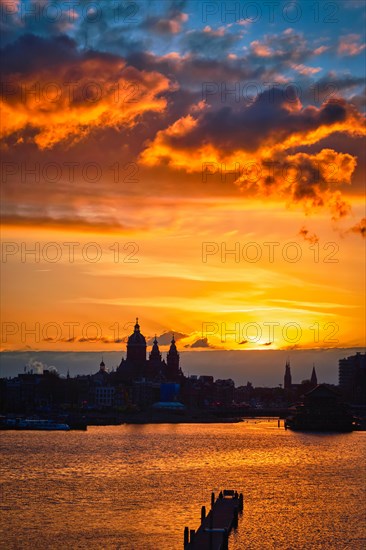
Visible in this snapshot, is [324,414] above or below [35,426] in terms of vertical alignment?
above

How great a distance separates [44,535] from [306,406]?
14699 centimetres

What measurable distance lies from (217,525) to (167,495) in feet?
52.2

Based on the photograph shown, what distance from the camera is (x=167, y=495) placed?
230ft

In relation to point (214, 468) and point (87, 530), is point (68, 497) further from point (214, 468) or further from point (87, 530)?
point (214, 468)

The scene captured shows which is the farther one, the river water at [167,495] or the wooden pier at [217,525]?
the river water at [167,495]

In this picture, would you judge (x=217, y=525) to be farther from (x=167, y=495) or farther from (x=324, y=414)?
(x=324, y=414)

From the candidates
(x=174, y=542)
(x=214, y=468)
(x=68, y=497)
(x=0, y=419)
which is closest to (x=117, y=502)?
(x=68, y=497)

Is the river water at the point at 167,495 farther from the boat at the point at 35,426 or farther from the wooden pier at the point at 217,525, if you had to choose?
the boat at the point at 35,426

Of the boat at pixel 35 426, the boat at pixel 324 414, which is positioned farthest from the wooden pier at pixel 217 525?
the boat at pixel 324 414

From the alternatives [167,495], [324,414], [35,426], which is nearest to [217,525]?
[167,495]

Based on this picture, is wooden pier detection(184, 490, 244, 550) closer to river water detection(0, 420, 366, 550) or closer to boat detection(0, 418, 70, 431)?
river water detection(0, 420, 366, 550)

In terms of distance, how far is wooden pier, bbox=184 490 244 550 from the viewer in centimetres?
4816

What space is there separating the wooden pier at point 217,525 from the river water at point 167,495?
102cm

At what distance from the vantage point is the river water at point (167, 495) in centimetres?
5384
